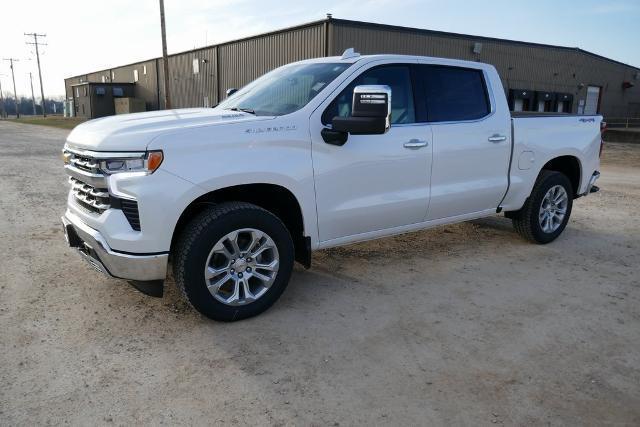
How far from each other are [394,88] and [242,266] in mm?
2028

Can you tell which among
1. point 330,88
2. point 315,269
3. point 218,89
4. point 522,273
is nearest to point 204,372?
point 315,269

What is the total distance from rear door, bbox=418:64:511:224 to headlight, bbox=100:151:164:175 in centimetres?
240

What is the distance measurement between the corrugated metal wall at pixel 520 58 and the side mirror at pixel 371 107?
61.2 ft

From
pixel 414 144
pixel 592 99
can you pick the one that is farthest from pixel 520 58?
pixel 414 144

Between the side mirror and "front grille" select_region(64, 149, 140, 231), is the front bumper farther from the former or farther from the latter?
the side mirror

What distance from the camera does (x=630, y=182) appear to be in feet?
35.1

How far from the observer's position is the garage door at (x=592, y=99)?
3784 centimetres

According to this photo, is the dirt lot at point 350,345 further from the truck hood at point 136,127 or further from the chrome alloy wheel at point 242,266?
the truck hood at point 136,127

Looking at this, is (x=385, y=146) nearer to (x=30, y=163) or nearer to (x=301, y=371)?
(x=301, y=371)

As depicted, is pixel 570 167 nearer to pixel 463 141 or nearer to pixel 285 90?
pixel 463 141

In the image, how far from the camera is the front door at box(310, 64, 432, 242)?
3857mm

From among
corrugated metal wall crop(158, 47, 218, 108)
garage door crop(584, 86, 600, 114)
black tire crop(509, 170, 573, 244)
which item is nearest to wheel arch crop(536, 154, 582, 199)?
black tire crop(509, 170, 573, 244)

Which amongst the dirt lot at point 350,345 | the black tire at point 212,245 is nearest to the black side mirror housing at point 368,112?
the black tire at point 212,245

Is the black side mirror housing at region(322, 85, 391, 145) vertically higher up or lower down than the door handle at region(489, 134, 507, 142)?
higher up
